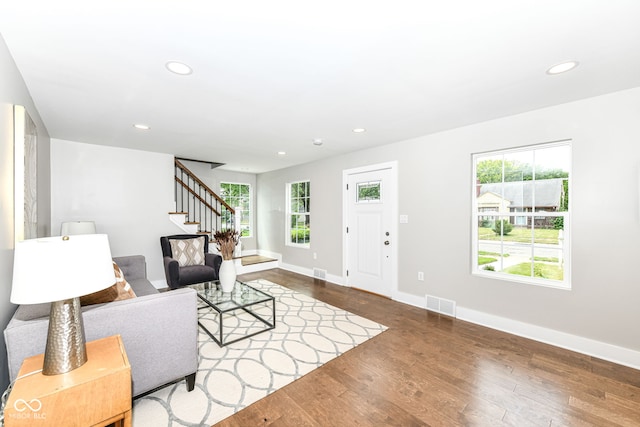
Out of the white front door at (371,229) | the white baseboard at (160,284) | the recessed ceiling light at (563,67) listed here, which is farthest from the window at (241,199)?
the recessed ceiling light at (563,67)

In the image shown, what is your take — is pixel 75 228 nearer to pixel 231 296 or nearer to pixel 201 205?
pixel 231 296

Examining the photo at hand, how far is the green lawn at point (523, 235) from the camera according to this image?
2.87m

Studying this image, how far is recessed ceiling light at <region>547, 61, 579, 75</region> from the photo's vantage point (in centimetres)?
197

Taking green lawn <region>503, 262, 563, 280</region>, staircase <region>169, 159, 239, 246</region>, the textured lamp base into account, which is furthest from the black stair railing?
green lawn <region>503, 262, 563, 280</region>

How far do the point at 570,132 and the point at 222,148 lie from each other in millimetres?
4475

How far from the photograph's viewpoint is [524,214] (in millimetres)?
3045

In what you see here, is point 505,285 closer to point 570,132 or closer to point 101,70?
point 570,132

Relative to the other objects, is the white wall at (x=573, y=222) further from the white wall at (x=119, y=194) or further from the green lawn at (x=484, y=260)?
the white wall at (x=119, y=194)

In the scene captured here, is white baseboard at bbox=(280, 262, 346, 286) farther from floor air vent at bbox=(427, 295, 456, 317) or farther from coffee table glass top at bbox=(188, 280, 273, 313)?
coffee table glass top at bbox=(188, 280, 273, 313)

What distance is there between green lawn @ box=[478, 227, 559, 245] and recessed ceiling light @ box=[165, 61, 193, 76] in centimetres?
347

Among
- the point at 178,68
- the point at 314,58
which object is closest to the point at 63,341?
the point at 178,68

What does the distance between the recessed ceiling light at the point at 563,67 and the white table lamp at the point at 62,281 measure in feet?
10.3

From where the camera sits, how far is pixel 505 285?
309 centimetres

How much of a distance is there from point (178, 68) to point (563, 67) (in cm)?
284
